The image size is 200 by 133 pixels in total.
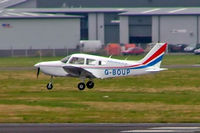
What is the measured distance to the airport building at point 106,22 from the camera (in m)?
90.8

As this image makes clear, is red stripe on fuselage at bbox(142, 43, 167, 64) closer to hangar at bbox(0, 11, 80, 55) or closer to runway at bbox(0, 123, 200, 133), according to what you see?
runway at bbox(0, 123, 200, 133)

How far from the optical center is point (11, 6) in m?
108

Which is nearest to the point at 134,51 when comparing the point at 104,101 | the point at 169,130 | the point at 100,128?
the point at 104,101

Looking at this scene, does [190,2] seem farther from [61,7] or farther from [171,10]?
[61,7]

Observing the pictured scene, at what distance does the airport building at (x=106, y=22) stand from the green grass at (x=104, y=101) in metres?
46.0

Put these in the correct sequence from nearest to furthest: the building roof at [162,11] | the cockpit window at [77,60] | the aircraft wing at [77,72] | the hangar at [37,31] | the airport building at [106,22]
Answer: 1. the aircraft wing at [77,72]
2. the cockpit window at [77,60]
3. the hangar at [37,31]
4. the airport building at [106,22]
5. the building roof at [162,11]

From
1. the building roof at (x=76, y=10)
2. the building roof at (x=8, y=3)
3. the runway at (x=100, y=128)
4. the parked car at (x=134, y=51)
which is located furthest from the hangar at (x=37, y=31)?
the runway at (x=100, y=128)

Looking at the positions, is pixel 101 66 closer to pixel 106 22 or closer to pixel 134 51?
pixel 134 51

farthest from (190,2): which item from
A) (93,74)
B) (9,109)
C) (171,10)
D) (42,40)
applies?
(9,109)

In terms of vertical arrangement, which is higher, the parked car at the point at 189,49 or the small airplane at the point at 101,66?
the small airplane at the point at 101,66

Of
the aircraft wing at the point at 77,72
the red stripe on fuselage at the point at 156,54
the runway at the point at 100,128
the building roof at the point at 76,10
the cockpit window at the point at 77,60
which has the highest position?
the building roof at the point at 76,10

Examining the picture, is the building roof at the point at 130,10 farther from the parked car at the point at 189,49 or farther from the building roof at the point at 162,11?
the parked car at the point at 189,49

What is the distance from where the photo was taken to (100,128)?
21828 millimetres

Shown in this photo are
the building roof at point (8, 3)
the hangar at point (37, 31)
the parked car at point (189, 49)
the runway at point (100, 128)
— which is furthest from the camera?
the building roof at point (8, 3)
